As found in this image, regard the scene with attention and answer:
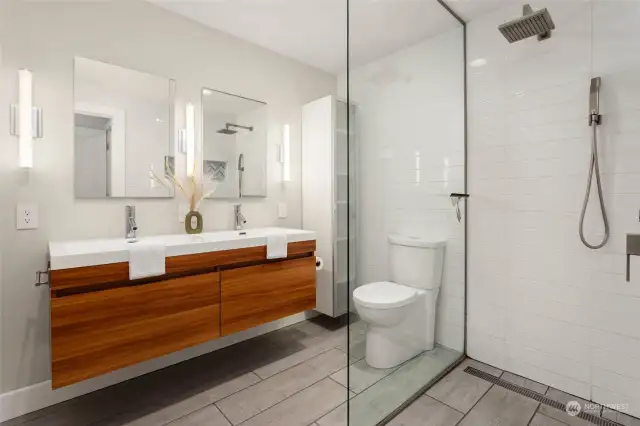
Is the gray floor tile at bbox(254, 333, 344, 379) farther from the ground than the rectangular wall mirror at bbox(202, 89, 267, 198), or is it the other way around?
the rectangular wall mirror at bbox(202, 89, 267, 198)

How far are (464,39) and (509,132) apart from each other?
766mm

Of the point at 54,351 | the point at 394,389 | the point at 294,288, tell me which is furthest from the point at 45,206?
the point at 394,389

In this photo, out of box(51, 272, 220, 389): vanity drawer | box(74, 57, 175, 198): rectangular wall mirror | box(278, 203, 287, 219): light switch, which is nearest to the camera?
box(51, 272, 220, 389): vanity drawer

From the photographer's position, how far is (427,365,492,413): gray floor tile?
1.82 meters

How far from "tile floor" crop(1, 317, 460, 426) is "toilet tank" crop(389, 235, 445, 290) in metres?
0.43

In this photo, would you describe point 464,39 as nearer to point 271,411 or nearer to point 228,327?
point 228,327

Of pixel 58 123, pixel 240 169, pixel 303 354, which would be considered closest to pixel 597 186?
→ pixel 303 354

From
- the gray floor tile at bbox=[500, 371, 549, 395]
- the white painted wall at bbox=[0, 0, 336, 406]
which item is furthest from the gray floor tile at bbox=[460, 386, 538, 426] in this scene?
the white painted wall at bbox=[0, 0, 336, 406]

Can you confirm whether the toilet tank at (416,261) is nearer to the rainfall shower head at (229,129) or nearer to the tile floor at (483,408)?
the tile floor at (483,408)

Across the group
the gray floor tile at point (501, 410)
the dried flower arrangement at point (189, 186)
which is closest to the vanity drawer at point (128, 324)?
the dried flower arrangement at point (189, 186)

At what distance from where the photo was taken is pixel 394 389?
1.84 meters

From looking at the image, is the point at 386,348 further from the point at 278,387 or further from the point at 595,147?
the point at 595,147

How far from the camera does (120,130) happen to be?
2.08 metres
